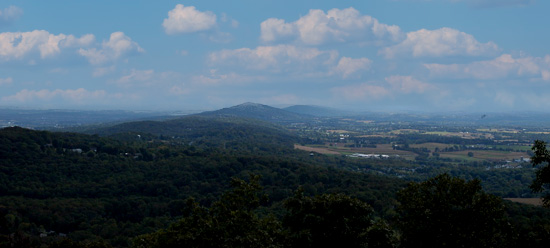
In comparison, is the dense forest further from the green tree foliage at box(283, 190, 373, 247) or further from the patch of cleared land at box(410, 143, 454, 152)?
the patch of cleared land at box(410, 143, 454, 152)

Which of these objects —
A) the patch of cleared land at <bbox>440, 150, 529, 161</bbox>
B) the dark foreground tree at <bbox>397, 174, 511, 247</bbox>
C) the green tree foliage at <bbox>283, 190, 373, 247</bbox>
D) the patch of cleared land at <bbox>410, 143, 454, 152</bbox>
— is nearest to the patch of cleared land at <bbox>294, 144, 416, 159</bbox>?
the patch of cleared land at <bbox>410, 143, 454, 152</bbox>

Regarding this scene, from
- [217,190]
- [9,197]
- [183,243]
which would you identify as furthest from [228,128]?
[183,243]

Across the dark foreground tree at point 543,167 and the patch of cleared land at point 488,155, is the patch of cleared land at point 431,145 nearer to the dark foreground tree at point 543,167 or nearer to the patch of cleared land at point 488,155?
the patch of cleared land at point 488,155

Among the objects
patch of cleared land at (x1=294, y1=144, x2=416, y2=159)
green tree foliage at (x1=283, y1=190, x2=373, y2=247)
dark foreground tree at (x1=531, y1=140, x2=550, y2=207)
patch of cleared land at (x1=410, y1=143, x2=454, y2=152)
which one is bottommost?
patch of cleared land at (x1=294, y1=144, x2=416, y2=159)

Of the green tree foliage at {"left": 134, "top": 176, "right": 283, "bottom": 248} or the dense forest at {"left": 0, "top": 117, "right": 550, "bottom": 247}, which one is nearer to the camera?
the green tree foliage at {"left": 134, "top": 176, "right": 283, "bottom": 248}

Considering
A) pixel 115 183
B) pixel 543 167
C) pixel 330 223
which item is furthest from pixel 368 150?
pixel 543 167

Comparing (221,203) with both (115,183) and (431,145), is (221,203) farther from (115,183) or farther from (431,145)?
(431,145)
